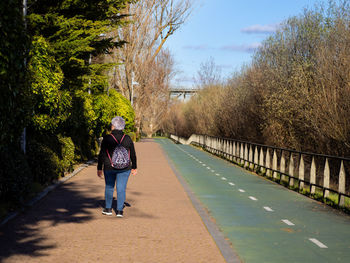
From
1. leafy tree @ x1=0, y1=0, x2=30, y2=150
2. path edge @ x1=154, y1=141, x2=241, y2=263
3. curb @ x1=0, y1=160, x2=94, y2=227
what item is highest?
leafy tree @ x1=0, y1=0, x2=30, y2=150

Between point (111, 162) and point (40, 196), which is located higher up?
point (111, 162)

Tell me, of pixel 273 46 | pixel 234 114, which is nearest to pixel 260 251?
pixel 273 46

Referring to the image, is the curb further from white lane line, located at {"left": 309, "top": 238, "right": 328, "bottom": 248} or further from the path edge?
white lane line, located at {"left": 309, "top": 238, "right": 328, "bottom": 248}

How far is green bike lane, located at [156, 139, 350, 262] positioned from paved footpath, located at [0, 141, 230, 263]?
0.55 meters

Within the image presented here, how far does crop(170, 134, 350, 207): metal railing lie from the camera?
43.8ft

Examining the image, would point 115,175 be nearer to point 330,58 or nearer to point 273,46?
point 330,58

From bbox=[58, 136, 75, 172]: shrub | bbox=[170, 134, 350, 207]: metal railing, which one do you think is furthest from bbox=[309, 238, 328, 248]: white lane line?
bbox=[58, 136, 75, 172]: shrub

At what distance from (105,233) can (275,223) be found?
10.6 feet

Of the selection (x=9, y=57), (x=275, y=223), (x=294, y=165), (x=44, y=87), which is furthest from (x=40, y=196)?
(x=294, y=165)

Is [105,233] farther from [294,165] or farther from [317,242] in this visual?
[294,165]

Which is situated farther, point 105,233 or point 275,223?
point 275,223

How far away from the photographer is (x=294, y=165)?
82.0ft

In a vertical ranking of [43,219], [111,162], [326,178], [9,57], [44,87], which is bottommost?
[43,219]

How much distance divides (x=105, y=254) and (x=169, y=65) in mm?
70205
